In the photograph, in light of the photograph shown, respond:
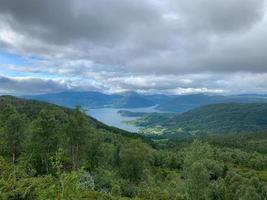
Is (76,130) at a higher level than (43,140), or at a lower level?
higher

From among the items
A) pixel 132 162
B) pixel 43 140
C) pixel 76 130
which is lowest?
pixel 132 162

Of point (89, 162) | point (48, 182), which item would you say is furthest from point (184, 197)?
point (48, 182)

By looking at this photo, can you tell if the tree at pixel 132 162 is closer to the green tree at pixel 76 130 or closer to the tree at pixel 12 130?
the green tree at pixel 76 130

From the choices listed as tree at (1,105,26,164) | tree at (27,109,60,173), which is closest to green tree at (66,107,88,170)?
tree at (27,109,60,173)

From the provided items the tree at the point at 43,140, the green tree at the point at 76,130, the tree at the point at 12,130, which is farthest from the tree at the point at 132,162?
the tree at the point at 12,130

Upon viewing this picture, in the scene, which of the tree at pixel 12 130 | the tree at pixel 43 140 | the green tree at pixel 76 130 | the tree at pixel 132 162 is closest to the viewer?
the tree at pixel 43 140

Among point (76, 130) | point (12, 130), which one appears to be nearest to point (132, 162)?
point (76, 130)

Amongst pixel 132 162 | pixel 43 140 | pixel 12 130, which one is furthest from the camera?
pixel 132 162

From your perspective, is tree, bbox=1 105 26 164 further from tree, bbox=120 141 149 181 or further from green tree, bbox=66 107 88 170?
tree, bbox=120 141 149 181

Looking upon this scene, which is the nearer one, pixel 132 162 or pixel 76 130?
pixel 76 130

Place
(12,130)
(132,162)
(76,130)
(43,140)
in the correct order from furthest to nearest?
(132,162)
(12,130)
(76,130)
(43,140)

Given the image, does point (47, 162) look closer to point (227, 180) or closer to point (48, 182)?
point (48, 182)

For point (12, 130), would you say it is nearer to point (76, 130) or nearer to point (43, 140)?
point (43, 140)

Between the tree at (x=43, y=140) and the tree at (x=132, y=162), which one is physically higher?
the tree at (x=43, y=140)
